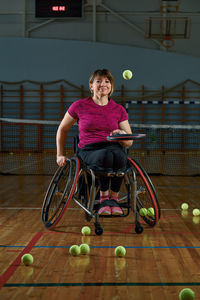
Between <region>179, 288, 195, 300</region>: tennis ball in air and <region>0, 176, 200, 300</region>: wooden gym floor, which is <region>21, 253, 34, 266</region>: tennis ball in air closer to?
<region>0, 176, 200, 300</region>: wooden gym floor

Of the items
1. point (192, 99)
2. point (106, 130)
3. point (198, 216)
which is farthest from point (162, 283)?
point (192, 99)

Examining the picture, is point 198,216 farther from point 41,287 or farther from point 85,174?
point 41,287

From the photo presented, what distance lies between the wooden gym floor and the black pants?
0.41 meters

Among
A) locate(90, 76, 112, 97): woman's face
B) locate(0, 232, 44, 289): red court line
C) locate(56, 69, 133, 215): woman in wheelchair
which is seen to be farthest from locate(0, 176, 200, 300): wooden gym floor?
locate(90, 76, 112, 97): woman's face

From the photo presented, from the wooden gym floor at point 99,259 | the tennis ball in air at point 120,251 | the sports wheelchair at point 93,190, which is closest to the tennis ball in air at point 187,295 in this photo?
the wooden gym floor at point 99,259

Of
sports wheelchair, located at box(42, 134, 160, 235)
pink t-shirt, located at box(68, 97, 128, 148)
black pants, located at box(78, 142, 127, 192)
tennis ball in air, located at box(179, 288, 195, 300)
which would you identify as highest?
pink t-shirt, located at box(68, 97, 128, 148)

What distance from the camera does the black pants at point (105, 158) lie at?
2.74 m

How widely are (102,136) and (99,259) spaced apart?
40.3 inches

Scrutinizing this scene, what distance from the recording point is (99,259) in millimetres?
2309

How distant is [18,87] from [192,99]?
6.08 m

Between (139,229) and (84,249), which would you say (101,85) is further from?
(84,249)

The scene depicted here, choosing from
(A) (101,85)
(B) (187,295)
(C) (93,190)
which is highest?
(A) (101,85)

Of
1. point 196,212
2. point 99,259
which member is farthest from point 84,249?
point 196,212

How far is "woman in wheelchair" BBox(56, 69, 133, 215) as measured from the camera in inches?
109
